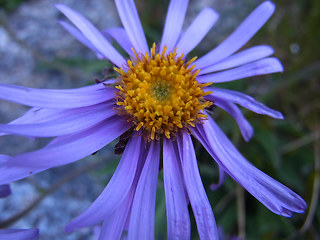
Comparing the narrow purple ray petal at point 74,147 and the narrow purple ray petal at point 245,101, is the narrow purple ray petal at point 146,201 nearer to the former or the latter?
the narrow purple ray petal at point 74,147

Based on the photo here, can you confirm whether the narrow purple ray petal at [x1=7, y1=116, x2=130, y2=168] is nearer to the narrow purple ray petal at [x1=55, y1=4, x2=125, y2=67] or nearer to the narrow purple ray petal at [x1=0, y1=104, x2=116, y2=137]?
the narrow purple ray petal at [x1=0, y1=104, x2=116, y2=137]

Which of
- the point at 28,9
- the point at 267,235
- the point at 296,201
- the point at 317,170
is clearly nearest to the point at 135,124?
the point at 296,201

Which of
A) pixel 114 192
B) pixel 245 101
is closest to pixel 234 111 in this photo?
pixel 245 101

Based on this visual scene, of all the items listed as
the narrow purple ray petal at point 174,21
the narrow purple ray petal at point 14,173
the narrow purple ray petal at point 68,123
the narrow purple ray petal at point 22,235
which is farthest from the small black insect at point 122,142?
the narrow purple ray petal at point 174,21

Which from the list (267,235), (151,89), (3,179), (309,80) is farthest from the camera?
(309,80)

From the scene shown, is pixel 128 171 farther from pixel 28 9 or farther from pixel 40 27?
pixel 28 9

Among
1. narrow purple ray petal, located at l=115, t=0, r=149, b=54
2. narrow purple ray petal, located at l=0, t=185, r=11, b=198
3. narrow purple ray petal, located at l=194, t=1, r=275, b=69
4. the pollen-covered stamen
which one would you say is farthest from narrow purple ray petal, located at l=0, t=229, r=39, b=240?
narrow purple ray petal, located at l=194, t=1, r=275, b=69

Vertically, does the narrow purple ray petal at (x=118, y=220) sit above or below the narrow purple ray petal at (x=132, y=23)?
below
